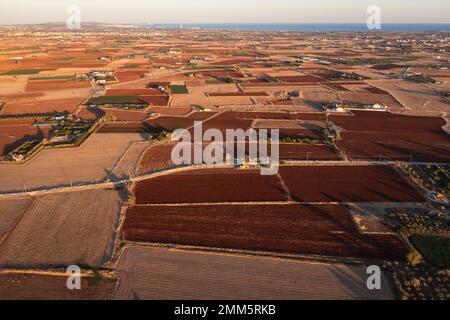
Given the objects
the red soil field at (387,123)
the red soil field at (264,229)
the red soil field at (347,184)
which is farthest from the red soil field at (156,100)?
the red soil field at (264,229)

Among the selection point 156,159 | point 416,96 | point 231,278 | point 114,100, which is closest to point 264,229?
point 231,278

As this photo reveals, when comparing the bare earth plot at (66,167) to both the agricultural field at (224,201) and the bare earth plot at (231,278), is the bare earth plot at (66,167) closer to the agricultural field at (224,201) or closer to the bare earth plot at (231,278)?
the agricultural field at (224,201)

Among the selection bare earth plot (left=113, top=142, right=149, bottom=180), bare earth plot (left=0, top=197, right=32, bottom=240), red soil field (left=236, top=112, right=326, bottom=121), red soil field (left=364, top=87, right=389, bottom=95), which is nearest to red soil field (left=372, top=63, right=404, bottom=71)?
red soil field (left=364, top=87, right=389, bottom=95)

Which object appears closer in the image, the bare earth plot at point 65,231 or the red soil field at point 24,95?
the bare earth plot at point 65,231

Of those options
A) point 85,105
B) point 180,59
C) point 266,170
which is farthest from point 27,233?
point 180,59

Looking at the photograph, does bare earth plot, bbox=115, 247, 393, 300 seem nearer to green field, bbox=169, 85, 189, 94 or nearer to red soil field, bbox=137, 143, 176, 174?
red soil field, bbox=137, 143, 176, 174

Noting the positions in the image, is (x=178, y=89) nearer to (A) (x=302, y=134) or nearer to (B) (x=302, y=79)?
(B) (x=302, y=79)
